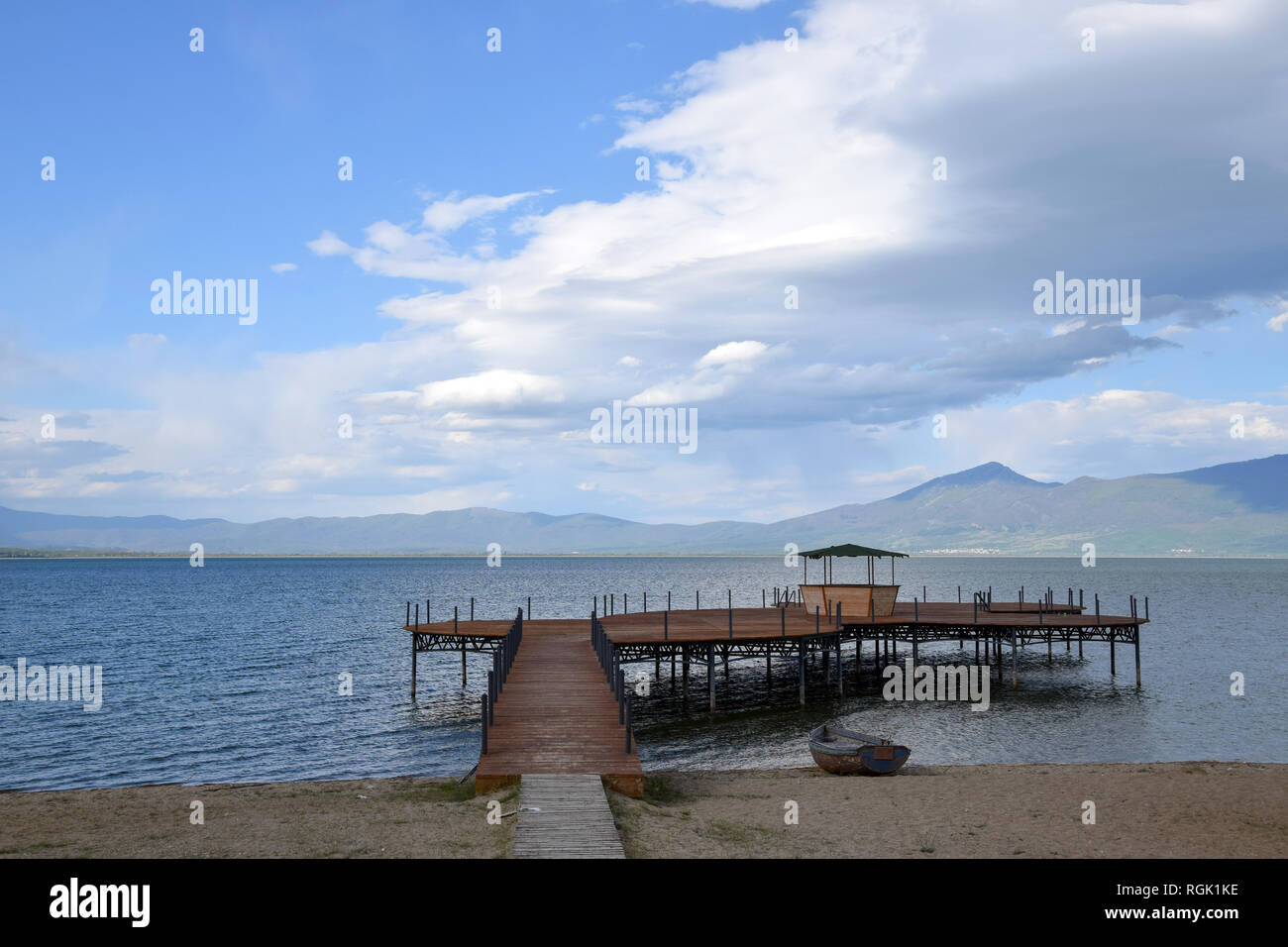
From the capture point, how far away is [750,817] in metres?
18.2

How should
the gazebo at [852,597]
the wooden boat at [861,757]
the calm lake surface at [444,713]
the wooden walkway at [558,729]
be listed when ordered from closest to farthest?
the wooden walkway at [558,729] → the wooden boat at [861,757] → the calm lake surface at [444,713] → the gazebo at [852,597]

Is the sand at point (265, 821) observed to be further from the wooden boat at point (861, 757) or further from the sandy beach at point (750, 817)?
the wooden boat at point (861, 757)

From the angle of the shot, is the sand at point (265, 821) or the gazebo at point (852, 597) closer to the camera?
the sand at point (265, 821)

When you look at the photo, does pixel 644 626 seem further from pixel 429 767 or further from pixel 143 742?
pixel 143 742

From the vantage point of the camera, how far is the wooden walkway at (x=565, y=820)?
1363 cm

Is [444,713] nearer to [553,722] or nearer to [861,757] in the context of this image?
[553,722]

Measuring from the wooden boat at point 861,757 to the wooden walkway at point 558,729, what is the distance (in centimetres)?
593

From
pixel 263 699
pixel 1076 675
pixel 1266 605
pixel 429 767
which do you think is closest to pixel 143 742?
pixel 263 699

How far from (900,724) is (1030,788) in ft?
38.9

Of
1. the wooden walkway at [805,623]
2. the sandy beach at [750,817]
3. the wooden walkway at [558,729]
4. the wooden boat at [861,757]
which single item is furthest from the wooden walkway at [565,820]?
the wooden walkway at [805,623]

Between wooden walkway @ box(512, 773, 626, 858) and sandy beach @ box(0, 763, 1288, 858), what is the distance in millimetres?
563

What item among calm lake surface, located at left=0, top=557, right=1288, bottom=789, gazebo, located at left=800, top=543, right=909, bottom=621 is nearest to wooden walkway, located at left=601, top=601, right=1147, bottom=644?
gazebo, located at left=800, top=543, right=909, bottom=621

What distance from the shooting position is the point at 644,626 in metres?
40.2

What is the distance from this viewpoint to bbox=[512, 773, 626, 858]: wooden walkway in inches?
537
